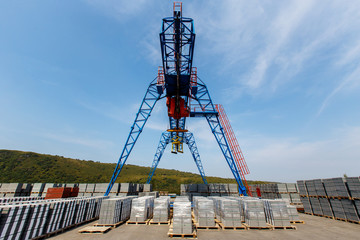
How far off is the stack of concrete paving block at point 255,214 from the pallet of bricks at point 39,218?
28.9 ft

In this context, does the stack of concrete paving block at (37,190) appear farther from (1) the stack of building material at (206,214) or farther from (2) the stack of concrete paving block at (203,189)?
(1) the stack of building material at (206,214)

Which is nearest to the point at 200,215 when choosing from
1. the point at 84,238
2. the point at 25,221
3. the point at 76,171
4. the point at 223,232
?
the point at 223,232

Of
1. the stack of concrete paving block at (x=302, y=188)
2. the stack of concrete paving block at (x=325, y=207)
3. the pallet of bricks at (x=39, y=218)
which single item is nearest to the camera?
the pallet of bricks at (x=39, y=218)

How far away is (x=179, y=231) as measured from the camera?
21.8 ft

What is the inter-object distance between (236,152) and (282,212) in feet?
20.7

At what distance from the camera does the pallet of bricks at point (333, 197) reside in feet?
28.3

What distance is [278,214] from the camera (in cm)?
770

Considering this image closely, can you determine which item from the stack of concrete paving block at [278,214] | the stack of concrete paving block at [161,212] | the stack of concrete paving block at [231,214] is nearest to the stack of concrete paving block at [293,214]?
the stack of concrete paving block at [278,214]

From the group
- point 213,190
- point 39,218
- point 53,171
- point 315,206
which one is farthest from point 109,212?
point 53,171

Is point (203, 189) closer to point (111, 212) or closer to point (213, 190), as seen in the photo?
point (213, 190)

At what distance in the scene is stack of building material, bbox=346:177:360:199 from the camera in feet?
27.9

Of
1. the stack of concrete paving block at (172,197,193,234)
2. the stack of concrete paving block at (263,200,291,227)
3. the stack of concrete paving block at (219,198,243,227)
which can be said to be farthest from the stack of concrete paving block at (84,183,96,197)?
the stack of concrete paving block at (263,200,291,227)

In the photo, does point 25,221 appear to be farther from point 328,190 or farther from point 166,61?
point 328,190

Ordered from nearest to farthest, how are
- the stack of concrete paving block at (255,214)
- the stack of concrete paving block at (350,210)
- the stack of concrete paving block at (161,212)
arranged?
the stack of concrete paving block at (255,214)
the stack of concrete paving block at (350,210)
the stack of concrete paving block at (161,212)
